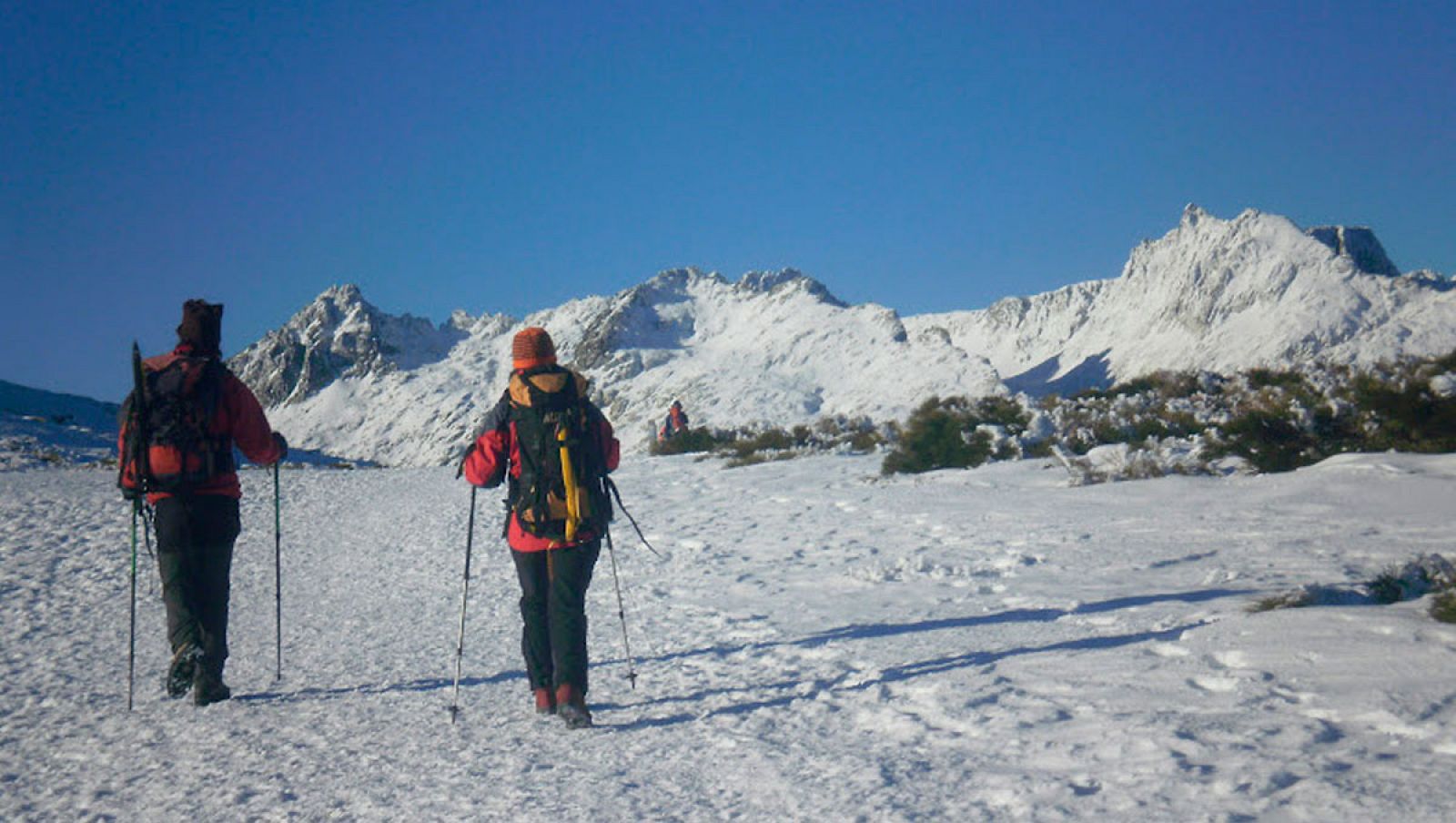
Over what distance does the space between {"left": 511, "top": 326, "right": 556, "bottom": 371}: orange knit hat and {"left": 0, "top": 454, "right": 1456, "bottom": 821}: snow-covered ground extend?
1774 mm

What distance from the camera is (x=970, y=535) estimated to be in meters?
9.77

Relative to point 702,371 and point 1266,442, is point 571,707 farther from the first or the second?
point 702,371

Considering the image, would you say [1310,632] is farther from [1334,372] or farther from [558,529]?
[1334,372]

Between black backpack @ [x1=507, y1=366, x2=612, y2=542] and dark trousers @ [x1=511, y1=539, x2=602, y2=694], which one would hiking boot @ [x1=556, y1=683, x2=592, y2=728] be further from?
black backpack @ [x1=507, y1=366, x2=612, y2=542]

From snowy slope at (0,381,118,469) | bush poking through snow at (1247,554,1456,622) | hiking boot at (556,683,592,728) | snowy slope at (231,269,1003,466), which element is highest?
snowy slope at (231,269,1003,466)

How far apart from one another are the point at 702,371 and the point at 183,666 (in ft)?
426

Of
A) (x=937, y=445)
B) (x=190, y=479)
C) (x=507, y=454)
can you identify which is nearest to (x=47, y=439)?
(x=937, y=445)

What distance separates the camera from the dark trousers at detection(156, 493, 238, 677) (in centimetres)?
564

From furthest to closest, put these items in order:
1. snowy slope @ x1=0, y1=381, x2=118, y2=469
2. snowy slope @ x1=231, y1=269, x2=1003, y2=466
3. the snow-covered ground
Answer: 1. snowy slope @ x1=231, y1=269, x2=1003, y2=466
2. snowy slope @ x1=0, y1=381, x2=118, y2=469
3. the snow-covered ground

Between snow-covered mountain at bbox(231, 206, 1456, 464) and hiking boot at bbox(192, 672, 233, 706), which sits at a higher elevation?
snow-covered mountain at bbox(231, 206, 1456, 464)

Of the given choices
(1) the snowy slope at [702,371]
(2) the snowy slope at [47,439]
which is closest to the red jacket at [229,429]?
(2) the snowy slope at [47,439]

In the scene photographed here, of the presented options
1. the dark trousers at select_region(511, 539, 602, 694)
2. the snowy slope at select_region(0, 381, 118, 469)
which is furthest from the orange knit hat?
the snowy slope at select_region(0, 381, 118, 469)

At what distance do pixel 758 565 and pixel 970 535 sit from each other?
2.09m

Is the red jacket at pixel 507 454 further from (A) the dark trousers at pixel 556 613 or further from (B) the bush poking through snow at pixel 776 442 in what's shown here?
(B) the bush poking through snow at pixel 776 442
